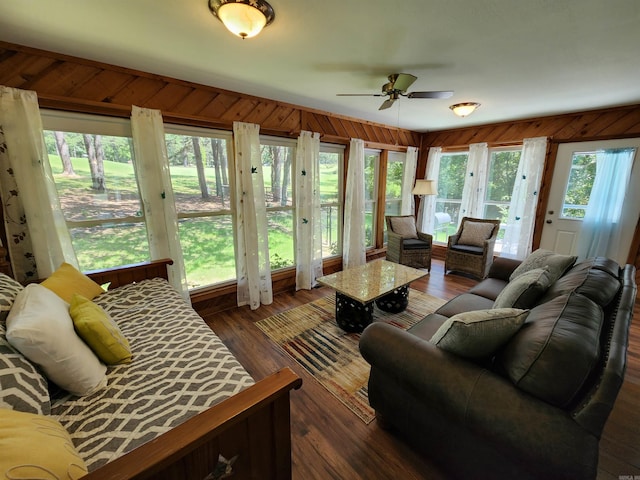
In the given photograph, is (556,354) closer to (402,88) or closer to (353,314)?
(353,314)

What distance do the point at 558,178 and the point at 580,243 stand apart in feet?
3.02

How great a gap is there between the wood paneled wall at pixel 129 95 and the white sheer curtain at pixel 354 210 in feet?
2.46

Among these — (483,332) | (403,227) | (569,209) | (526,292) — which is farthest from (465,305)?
(569,209)

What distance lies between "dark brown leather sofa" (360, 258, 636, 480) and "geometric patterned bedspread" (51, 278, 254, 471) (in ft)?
2.54

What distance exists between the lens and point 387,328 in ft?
4.65

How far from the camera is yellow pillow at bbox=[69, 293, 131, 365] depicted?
1.23 m

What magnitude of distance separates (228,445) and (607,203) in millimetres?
4711

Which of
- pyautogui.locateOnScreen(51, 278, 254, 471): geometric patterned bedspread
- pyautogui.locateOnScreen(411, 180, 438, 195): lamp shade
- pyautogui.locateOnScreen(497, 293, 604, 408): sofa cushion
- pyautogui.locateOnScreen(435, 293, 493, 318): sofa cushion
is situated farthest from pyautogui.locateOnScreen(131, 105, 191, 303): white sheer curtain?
pyautogui.locateOnScreen(411, 180, 438, 195): lamp shade

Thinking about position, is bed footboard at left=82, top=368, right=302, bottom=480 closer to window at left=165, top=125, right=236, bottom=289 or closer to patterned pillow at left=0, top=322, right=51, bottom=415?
patterned pillow at left=0, top=322, right=51, bottom=415

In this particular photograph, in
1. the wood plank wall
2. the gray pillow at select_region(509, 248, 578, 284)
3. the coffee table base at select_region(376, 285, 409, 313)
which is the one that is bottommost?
the coffee table base at select_region(376, 285, 409, 313)

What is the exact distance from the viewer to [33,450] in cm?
67

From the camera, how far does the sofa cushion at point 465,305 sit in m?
1.98

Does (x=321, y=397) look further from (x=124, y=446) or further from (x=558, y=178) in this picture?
(x=558, y=178)

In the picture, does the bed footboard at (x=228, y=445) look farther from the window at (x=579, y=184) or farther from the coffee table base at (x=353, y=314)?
the window at (x=579, y=184)
